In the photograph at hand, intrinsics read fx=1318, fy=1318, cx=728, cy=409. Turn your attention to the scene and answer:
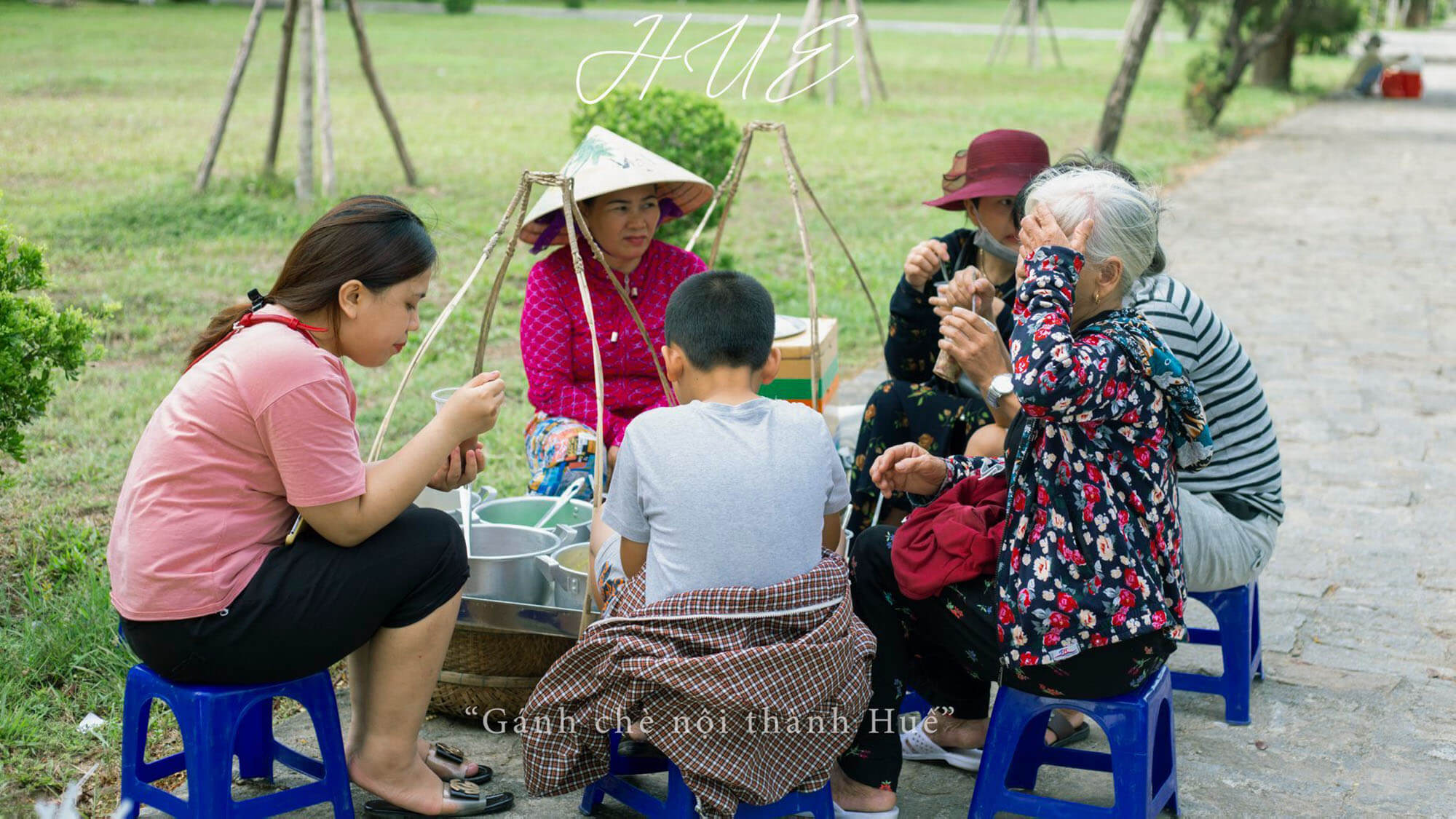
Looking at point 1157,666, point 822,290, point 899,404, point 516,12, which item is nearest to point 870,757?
point 1157,666

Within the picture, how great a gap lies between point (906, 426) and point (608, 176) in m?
0.97

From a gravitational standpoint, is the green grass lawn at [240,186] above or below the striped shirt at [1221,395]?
below

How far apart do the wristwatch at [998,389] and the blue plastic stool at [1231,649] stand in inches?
25.3

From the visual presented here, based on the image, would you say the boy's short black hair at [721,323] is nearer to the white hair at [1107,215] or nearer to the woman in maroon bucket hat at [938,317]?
the white hair at [1107,215]

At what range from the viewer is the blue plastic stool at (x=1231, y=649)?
2.91 m

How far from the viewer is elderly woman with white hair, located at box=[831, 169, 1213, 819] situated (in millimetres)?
2195

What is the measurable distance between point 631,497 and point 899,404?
1.08m

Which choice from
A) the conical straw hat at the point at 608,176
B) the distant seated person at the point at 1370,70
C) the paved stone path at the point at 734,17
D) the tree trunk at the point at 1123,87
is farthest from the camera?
the paved stone path at the point at 734,17

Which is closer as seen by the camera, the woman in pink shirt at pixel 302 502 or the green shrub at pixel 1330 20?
the woman in pink shirt at pixel 302 502

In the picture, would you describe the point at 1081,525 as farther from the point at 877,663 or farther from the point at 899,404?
the point at 899,404

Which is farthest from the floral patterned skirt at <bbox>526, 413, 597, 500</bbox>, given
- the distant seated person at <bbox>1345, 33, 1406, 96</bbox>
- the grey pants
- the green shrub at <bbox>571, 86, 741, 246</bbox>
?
the distant seated person at <bbox>1345, 33, 1406, 96</bbox>

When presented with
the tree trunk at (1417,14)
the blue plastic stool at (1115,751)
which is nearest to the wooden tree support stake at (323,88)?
the blue plastic stool at (1115,751)

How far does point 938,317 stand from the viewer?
11.2 feet

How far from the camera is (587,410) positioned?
3490mm
